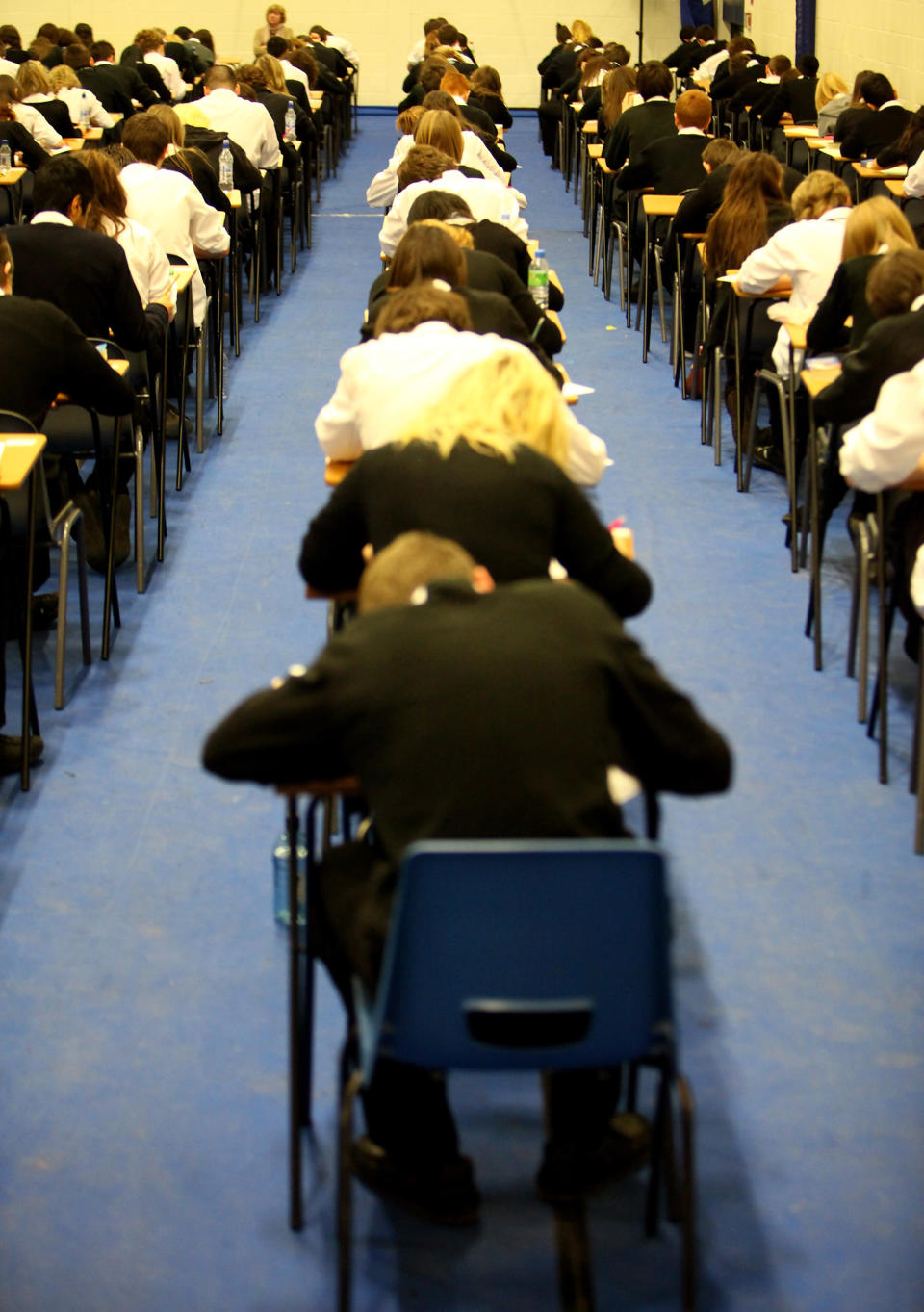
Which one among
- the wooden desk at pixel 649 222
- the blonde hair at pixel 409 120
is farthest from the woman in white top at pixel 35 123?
the wooden desk at pixel 649 222

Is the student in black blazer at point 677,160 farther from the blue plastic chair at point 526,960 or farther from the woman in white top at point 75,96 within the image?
the blue plastic chair at point 526,960

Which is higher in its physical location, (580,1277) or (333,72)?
(333,72)

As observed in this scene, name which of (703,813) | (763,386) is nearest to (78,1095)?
(703,813)

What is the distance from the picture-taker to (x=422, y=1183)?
226 centimetres

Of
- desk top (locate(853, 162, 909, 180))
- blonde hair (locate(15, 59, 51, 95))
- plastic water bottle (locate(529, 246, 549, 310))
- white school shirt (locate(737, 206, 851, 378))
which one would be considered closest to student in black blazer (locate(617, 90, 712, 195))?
desk top (locate(853, 162, 909, 180))

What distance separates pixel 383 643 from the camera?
1.89 m

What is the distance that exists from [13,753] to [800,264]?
3.06 m

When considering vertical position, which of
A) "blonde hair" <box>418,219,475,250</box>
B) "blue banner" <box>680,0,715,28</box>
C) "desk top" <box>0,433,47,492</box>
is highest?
"blue banner" <box>680,0,715,28</box>

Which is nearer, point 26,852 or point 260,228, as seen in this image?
point 26,852

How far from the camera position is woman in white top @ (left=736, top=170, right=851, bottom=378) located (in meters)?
5.20

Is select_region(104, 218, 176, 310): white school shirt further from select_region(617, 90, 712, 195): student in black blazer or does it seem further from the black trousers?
the black trousers

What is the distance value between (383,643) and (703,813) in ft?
5.82

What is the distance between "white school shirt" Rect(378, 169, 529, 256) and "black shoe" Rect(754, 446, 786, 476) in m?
1.21

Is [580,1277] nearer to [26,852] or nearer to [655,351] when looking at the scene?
[26,852]
